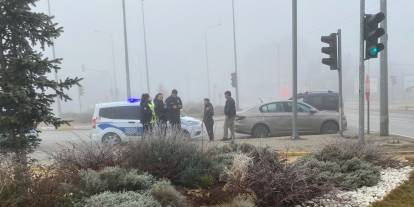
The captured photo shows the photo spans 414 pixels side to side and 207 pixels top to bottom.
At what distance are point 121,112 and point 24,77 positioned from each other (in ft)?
34.5

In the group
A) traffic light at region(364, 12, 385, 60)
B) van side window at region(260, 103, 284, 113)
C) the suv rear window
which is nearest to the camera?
traffic light at region(364, 12, 385, 60)

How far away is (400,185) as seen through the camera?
25.6 feet

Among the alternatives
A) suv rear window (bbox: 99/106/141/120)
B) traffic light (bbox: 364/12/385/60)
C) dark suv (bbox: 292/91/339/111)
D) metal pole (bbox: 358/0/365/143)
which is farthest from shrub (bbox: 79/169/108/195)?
dark suv (bbox: 292/91/339/111)

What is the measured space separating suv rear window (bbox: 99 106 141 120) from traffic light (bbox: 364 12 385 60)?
8.33 meters

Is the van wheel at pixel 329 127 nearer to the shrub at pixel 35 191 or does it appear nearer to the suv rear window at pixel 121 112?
the suv rear window at pixel 121 112

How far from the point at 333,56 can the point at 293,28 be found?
192 centimetres

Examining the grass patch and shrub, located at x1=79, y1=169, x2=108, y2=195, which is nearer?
shrub, located at x1=79, y1=169, x2=108, y2=195

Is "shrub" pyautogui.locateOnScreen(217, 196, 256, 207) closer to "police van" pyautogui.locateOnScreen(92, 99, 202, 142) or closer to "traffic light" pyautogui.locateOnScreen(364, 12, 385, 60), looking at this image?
"traffic light" pyautogui.locateOnScreen(364, 12, 385, 60)

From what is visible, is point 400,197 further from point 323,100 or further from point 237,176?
point 323,100

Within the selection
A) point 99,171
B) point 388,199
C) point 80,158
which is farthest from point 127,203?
point 388,199

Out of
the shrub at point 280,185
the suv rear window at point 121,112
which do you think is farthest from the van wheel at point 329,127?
the shrub at point 280,185

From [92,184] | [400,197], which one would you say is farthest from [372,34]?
[92,184]

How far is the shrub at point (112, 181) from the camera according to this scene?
19.0 ft

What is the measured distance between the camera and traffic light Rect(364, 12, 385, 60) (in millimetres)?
12188
